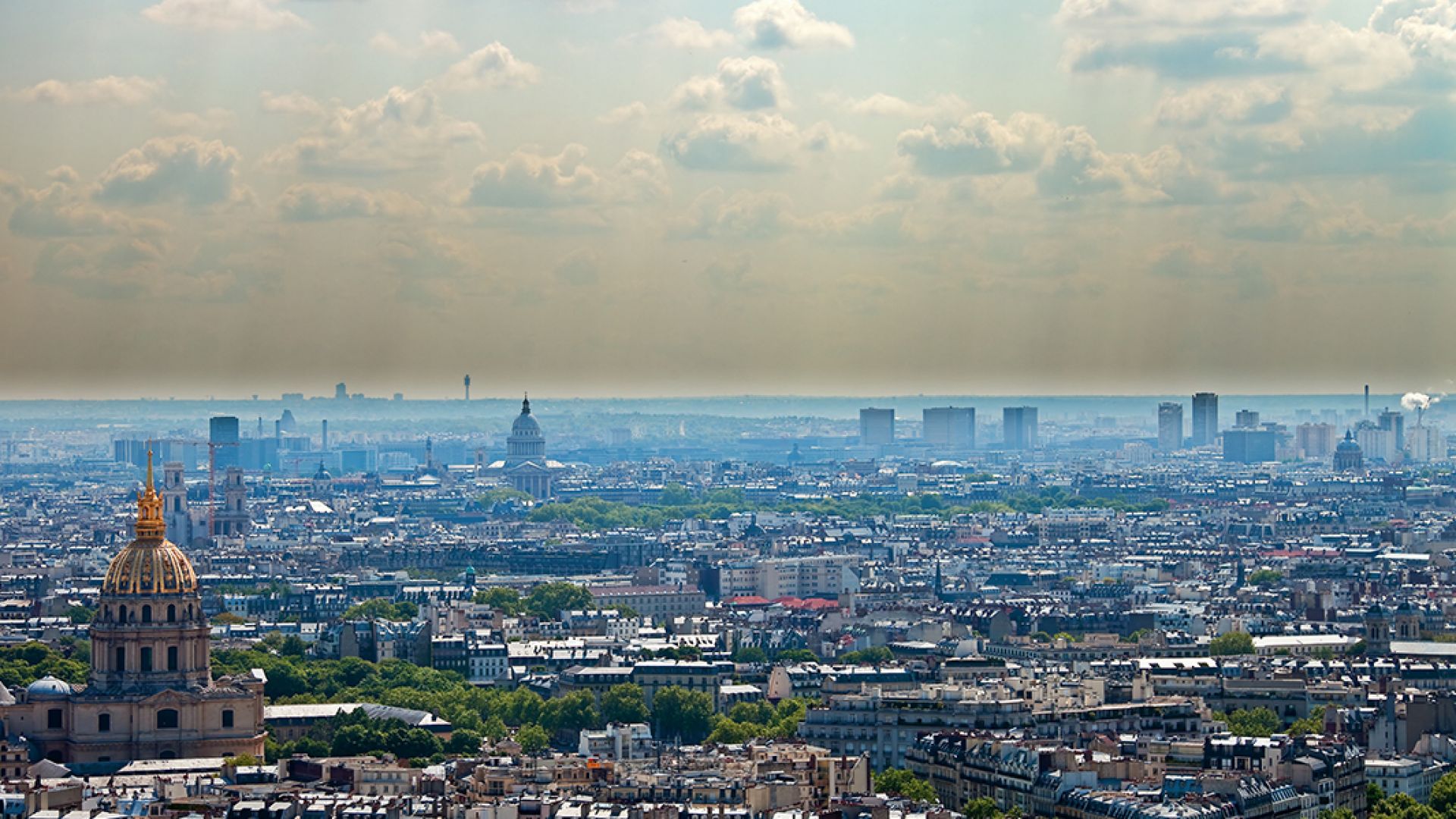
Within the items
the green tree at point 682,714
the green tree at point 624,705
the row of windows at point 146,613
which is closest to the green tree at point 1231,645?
the green tree at point 682,714

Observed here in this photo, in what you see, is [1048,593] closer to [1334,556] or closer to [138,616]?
[1334,556]

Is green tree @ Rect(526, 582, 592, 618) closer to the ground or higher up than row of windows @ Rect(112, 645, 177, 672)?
closer to the ground

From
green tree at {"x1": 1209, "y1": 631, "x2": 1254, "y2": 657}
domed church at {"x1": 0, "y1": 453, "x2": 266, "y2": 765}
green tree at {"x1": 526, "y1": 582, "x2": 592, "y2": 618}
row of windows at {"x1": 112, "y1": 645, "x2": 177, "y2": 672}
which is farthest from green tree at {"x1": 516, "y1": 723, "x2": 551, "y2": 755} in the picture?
green tree at {"x1": 526, "y1": 582, "x2": 592, "y2": 618}

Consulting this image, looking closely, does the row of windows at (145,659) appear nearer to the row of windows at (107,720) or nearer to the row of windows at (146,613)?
the row of windows at (146,613)

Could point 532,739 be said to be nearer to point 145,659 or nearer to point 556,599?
point 145,659

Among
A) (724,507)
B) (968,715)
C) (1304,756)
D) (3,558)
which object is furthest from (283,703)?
(724,507)

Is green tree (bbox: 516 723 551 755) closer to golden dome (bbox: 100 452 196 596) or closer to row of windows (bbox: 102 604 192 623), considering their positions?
row of windows (bbox: 102 604 192 623)

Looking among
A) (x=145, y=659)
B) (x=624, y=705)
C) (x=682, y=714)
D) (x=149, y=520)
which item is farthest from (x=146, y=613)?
(x=682, y=714)
